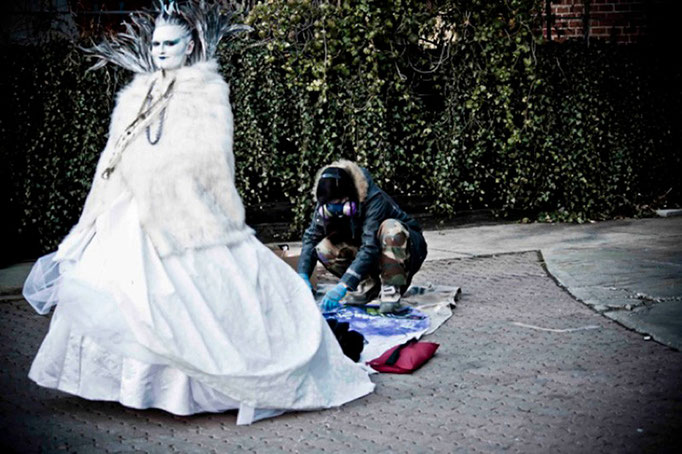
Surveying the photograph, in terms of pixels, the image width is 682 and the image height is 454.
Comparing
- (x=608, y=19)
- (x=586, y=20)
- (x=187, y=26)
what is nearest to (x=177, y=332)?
(x=187, y=26)

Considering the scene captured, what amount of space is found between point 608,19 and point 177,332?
7877mm

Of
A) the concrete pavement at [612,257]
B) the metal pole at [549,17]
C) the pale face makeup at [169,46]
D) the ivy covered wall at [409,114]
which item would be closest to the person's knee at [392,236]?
the concrete pavement at [612,257]

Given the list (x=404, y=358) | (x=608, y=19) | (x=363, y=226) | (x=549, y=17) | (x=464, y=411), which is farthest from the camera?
(x=608, y=19)

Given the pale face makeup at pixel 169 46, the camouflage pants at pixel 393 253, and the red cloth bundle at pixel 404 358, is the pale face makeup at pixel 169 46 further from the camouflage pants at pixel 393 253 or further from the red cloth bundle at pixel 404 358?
the camouflage pants at pixel 393 253

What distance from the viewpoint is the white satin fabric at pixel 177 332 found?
135 inches

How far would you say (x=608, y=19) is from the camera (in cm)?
961

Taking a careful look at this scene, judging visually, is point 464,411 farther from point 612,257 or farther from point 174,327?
point 612,257

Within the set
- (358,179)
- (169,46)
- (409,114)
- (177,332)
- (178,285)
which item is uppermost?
(169,46)

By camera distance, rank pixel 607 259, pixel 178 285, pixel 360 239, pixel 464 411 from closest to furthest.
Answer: pixel 178 285 → pixel 464 411 → pixel 360 239 → pixel 607 259

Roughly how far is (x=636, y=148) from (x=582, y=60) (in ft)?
3.94

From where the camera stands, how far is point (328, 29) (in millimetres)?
8094

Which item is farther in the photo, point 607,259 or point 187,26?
point 607,259

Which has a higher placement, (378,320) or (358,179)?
(358,179)

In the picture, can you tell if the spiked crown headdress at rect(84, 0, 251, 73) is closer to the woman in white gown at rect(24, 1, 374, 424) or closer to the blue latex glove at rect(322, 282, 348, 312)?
the woman in white gown at rect(24, 1, 374, 424)
